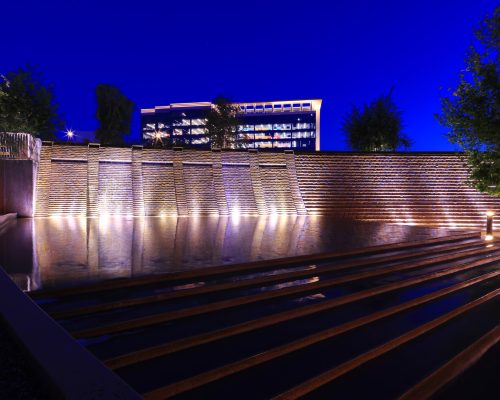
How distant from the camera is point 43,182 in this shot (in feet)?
46.4

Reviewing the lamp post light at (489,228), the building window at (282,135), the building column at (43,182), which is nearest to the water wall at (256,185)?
the building column at (43,182)

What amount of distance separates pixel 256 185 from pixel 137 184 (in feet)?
18.6

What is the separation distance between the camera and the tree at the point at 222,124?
3947cm

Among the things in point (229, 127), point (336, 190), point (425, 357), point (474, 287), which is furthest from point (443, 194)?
point (229, 127)

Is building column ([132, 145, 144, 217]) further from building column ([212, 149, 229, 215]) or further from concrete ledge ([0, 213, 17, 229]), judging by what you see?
concrete ledge ([0, 213, 17, 229])

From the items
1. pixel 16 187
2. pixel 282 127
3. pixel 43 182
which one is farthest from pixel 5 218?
pixel 282 127

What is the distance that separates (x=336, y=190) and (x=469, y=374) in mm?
15152

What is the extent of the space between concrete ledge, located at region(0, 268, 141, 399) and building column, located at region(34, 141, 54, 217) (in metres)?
12.4

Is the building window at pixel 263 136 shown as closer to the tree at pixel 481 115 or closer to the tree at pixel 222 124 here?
the tree at pixel 222 124

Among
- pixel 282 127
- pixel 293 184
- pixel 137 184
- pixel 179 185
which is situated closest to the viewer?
pixel 137 184

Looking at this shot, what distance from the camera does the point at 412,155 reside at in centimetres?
1925

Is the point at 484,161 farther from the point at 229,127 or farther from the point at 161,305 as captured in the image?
the point at 229,127

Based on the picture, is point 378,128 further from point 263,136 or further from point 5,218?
point 263,136

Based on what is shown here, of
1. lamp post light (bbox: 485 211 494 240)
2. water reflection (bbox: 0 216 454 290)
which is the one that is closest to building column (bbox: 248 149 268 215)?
water reflection (bbox: 0 216 454 290)
